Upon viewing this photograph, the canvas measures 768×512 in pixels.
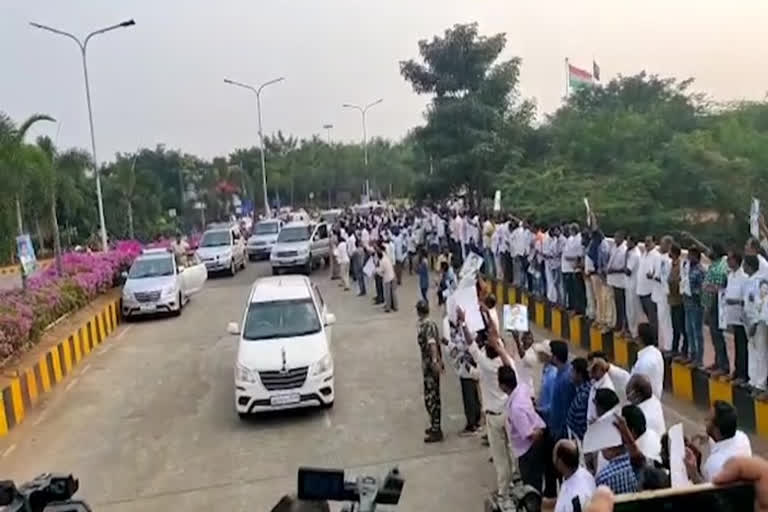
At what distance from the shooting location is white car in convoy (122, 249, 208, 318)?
2123 centimetres

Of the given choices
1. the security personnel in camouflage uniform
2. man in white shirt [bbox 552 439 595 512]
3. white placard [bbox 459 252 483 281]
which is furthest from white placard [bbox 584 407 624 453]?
white placard [bbox 459 252 483 281]

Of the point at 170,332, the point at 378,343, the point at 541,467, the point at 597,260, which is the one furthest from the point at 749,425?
the point at 170,332

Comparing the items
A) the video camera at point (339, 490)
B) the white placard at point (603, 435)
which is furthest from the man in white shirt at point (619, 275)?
the video camera at point (339, 490)

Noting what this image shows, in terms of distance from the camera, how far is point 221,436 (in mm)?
11203

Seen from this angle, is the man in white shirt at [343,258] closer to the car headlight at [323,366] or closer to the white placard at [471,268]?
the car headlight at [323,366]

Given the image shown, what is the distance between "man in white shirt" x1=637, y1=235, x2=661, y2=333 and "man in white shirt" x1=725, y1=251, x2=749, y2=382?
219 cm

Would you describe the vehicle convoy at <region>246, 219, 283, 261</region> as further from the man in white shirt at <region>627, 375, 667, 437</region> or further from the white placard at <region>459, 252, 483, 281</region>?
the man in white shirt at <region>627, 375, 667, 437</region>

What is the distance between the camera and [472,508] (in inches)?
324

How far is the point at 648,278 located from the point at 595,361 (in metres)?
5.65

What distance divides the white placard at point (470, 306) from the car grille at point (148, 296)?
12504mm

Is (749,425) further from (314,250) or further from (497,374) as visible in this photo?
(314,250)

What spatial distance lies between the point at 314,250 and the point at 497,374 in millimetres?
21671

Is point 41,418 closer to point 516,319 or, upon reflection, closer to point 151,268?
point 516,319

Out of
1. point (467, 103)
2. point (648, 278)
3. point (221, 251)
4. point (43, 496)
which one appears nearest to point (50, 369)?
point (648, 278)
